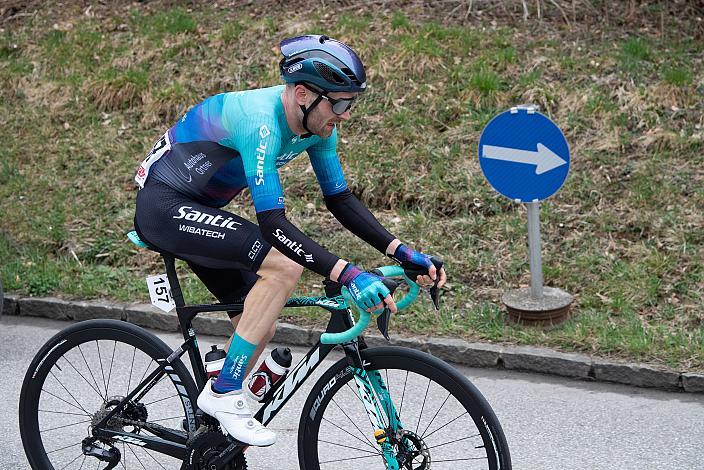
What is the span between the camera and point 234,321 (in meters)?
4.70

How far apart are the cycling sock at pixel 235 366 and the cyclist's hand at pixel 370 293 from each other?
0.62m

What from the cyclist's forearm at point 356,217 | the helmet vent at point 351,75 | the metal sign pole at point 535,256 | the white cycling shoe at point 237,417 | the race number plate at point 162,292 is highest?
the metal sign pole at point 535,256

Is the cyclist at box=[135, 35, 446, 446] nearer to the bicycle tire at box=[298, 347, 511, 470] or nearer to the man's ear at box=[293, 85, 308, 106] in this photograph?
the man's ear at box=[293, 85, 308, 106]

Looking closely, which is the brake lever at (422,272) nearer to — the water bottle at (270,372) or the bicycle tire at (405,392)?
the bicycle tire at (405,392)

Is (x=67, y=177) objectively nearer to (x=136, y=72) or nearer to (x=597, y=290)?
(x=136, y=72)

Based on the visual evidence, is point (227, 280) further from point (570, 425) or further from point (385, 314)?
point (570, 425)

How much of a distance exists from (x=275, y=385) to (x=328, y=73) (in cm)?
135

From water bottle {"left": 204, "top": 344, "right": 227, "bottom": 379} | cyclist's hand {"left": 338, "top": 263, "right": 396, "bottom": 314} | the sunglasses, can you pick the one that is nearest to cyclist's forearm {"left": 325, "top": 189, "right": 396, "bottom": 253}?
the sunglasses

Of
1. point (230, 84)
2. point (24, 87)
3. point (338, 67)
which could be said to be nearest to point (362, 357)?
point (338, 67)

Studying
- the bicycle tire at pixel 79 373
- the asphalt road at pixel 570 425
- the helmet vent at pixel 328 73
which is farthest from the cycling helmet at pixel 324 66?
the asphalt road at pixel 570 425

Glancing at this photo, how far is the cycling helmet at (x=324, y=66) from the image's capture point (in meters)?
3.96

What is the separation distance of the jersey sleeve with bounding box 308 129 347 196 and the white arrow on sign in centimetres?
258

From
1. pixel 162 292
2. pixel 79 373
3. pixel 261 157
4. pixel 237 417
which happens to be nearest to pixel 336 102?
pixel 261 157

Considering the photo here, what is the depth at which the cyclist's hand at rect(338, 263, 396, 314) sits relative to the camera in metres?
3.73
